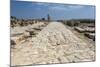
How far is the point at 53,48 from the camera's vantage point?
8.31ft

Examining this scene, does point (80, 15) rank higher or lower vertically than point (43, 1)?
lower

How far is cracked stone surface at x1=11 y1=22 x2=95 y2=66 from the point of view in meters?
2.39

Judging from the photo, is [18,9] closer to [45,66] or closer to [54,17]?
[54,17]

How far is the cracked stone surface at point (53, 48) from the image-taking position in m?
2.39

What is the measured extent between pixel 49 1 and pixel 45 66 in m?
0.85

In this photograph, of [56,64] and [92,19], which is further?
[92,19]
